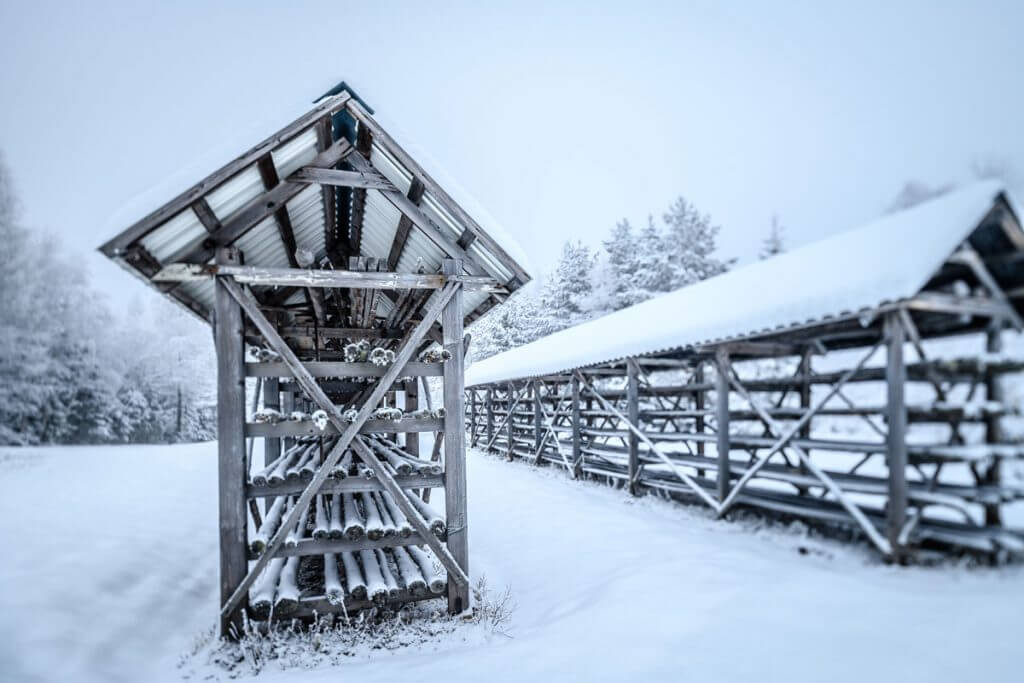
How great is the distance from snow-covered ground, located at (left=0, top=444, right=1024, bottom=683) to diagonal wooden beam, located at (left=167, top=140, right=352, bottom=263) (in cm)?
390

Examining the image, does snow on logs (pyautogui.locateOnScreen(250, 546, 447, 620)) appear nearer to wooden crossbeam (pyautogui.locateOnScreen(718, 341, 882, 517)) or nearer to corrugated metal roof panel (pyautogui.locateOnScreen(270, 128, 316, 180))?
wooden crossbeam (pyautogui.locateOnScreen(718, 341, 882, 517))

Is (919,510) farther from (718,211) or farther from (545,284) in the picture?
(545,284)

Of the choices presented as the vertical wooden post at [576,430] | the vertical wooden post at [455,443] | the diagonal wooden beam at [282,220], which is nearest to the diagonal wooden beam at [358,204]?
the diagonal wooden beam at [282,220]

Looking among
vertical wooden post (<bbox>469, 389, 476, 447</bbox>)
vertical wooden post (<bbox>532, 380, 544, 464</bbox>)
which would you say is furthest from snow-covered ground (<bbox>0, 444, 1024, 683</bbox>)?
vertical wooden post (<bbox>469, 389, 476, 447</bbox>)

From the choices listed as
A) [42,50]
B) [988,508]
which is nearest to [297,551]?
[988,508]

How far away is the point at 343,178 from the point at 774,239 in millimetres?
4311

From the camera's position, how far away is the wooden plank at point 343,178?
502cm

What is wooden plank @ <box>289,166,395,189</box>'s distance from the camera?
16.5ft

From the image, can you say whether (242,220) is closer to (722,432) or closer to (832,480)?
(832,480)

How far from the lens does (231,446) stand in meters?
4.72

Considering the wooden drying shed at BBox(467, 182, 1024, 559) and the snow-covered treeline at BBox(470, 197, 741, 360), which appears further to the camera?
the snow-covered treeline at BBox(470, 197, 741, 360)

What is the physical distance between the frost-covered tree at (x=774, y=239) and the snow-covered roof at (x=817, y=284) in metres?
0.40

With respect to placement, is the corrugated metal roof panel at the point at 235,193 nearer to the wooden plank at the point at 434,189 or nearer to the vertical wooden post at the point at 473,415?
the wooden plank at the point at 434,189

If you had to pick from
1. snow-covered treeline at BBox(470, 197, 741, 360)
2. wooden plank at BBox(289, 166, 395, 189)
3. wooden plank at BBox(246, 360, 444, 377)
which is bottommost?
wooden plank at BBox(246, 360, 444, 377)
